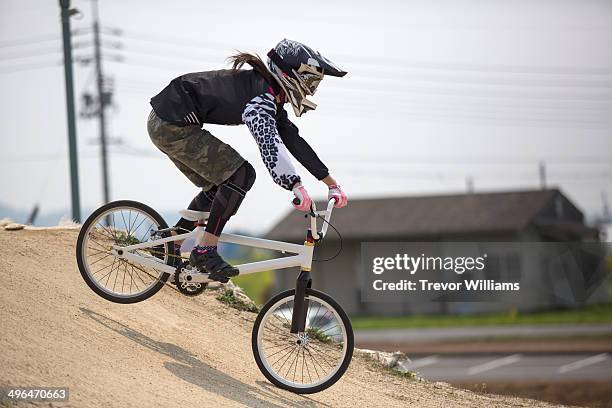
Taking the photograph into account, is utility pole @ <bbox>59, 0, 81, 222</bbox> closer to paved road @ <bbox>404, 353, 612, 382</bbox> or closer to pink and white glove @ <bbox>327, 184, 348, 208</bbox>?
pink and white glove @ <bbox>327, 184, 348, 208</bbox>

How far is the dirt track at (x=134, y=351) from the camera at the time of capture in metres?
6.32

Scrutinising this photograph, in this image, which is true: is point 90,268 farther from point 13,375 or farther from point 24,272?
point 13,375

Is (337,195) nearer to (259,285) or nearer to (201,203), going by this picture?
(201,203)

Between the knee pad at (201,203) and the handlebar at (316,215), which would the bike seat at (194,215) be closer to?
the knee pad at (201,203)

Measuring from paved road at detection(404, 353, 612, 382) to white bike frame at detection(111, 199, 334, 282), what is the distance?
14793 mm

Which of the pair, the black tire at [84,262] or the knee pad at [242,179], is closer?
the knee pad at [242,179]

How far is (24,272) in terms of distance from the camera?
27.1 feet

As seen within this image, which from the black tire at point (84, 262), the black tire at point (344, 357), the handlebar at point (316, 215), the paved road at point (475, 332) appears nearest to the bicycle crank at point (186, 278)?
the black tire at point (84, 262)

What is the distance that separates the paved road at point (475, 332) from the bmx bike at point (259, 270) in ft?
→ 74.4

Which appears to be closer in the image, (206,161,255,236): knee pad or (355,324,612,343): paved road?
(206,161,255,236): knee pad

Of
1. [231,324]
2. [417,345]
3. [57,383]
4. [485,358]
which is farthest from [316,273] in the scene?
[57,383]

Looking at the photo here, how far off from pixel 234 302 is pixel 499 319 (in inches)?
1240

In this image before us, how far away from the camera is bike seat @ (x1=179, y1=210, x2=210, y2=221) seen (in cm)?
771

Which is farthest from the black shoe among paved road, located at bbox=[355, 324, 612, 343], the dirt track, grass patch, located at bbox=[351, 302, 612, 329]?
grass patch, located at bbox=[351, 302, 612, 329]
